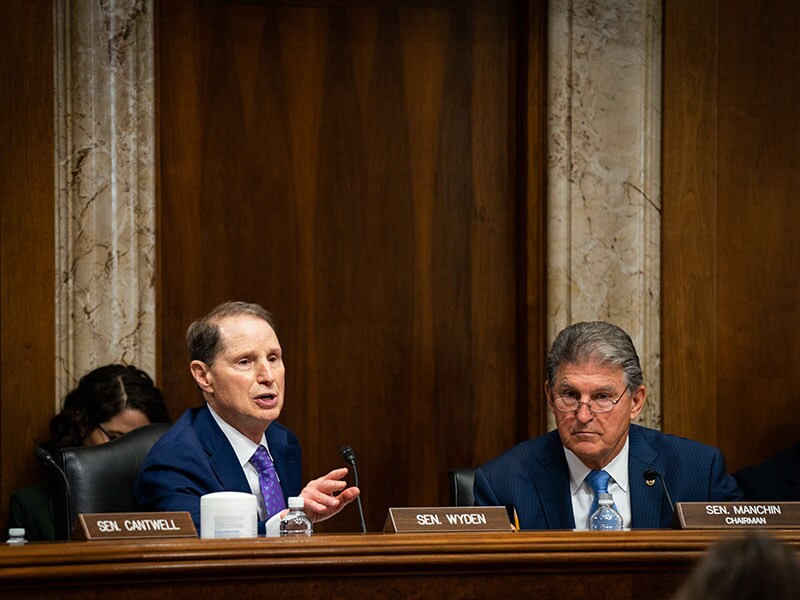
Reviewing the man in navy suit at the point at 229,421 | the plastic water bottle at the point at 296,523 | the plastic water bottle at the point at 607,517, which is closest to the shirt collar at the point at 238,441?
the man in navy suit at the point at 229,421

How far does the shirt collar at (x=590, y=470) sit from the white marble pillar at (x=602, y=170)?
1141 millimetres

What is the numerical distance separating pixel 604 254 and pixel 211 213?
1475 millimetres

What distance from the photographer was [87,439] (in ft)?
13.5

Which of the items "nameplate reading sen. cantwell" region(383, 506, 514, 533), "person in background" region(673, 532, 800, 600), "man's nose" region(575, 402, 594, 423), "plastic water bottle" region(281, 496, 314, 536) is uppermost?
"person in background" region(673, 532, 800, 600)

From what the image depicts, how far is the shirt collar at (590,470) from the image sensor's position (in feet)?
10.9

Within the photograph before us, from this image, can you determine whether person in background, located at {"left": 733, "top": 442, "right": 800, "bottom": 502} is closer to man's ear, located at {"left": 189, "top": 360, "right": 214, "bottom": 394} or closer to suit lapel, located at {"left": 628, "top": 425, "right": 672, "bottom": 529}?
suit lapel, located at {"left": 628, "top": 425, "right": 672, "bottom": 529}

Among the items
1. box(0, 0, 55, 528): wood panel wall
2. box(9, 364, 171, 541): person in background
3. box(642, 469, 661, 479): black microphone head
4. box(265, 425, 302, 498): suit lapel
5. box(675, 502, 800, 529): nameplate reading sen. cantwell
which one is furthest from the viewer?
box(0, 0, 55, 528): wood panel wall

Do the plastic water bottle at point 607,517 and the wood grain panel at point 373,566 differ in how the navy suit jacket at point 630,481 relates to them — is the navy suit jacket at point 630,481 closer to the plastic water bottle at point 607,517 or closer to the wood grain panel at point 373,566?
the plastic water bottle at point 607,517

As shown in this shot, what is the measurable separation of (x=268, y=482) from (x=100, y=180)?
150 cm

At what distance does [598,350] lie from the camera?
3312 millimetres

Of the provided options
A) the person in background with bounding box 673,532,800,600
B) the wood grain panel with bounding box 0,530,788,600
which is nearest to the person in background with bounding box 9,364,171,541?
the wood grain panel with bounding box 0,530,788,600

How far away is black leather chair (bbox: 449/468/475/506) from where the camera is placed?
3.56 m

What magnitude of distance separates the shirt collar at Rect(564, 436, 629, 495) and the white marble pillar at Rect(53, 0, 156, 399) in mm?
1693

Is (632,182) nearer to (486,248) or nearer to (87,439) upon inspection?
(486,248)
